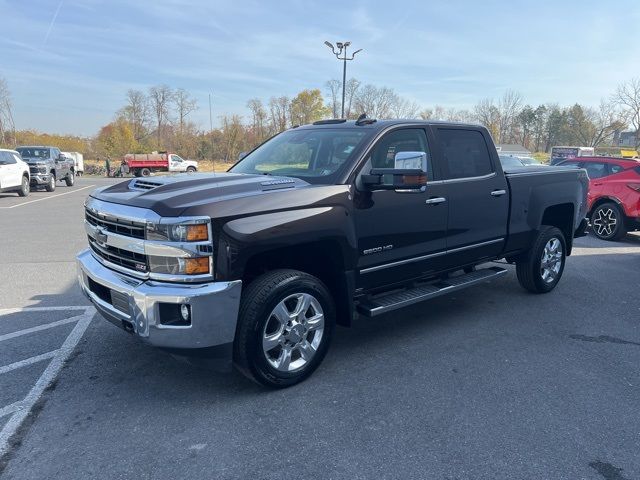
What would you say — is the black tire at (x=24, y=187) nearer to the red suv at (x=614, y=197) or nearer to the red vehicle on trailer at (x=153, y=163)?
the red suv at (x=614, y=197)

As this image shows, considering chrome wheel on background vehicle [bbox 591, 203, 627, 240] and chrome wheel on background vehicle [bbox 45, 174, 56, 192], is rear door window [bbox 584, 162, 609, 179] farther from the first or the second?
chrome wheel on background vehicle [bbox 45, 174, 56, 192]

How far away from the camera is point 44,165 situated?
64.9 ft

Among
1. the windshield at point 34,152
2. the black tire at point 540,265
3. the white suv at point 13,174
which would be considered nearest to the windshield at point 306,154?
the black tire at point 540,265

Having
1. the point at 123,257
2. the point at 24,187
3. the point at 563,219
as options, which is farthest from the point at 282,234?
the point at 24,187

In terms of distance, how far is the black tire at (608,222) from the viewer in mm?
9922

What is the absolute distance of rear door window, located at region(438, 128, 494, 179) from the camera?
466cm

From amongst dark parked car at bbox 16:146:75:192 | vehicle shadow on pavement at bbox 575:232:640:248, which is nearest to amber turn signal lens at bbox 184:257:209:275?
vehicle shadow on pavement at bbox 575:232:640:248

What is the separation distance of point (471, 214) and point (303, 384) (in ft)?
8.00

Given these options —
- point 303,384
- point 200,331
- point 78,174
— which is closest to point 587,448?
point 303,384

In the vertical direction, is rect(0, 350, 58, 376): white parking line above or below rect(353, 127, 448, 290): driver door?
below

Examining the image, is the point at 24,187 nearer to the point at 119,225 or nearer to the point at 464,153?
the point at 119,225

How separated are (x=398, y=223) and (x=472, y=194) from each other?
1129mm

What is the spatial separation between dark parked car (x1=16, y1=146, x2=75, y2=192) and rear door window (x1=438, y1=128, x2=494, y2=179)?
19636 mm

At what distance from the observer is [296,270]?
3.58 meters
